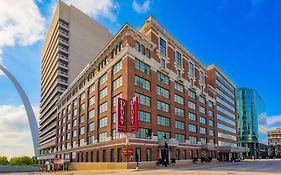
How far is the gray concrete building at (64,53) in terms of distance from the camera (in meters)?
114

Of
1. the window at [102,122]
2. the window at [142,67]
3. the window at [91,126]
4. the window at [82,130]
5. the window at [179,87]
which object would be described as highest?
the window at [142,67]

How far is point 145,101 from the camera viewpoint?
54.6 meters

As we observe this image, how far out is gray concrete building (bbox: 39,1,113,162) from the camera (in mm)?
114500

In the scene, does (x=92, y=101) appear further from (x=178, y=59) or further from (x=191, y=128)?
(x=191, y=128)

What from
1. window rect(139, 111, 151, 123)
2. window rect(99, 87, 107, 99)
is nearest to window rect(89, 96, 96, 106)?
window rect(99, 87, 107, 99)

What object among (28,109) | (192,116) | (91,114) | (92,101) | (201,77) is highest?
(201,77)

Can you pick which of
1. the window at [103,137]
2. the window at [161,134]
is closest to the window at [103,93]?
the window at [103,137]

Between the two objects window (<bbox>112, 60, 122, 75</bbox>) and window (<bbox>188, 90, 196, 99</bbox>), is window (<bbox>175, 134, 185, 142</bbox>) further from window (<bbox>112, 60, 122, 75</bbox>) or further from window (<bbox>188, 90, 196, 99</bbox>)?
window (<bbox>112, 60, 122, 75</bbox>)

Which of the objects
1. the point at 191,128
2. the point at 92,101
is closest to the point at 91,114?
the point at 92,101

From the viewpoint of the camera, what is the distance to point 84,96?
75188 millimetres

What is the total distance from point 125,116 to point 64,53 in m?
73.2

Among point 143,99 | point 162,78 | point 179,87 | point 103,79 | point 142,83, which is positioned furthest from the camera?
point 179,87

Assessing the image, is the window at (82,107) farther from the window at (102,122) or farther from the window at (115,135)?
the window at (115,135)

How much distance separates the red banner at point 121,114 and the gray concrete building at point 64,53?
6762 cm
